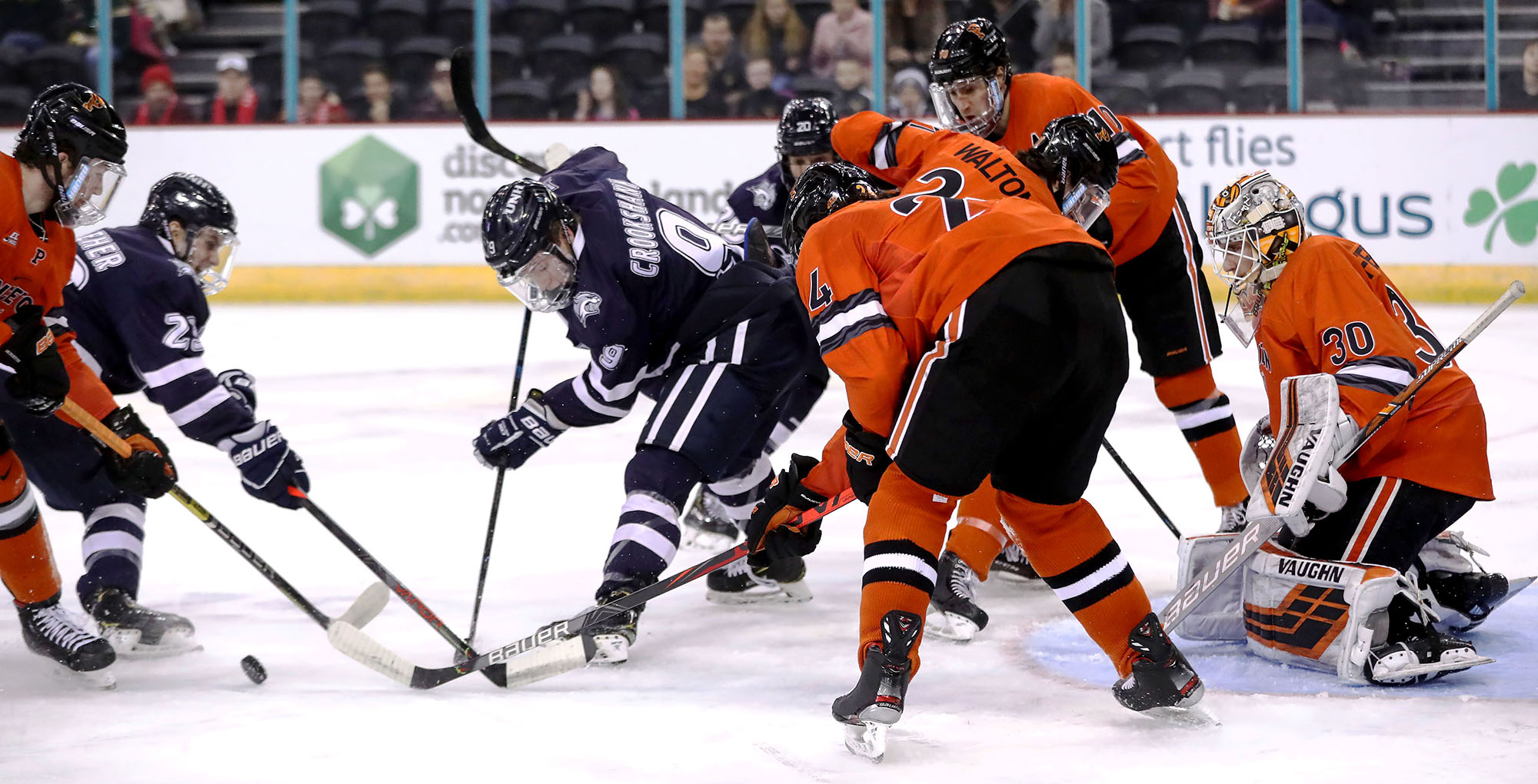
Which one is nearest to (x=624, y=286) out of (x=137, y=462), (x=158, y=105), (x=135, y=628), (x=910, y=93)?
(x=137, y=462)

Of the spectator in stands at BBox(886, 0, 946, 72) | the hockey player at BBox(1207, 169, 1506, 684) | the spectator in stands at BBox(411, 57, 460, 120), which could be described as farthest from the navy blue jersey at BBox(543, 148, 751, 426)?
the spectator in stands at BBox(411, 57, 460, 120)

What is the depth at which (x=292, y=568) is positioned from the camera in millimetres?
3551

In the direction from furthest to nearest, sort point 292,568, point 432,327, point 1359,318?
point 432,327 → point 292,568 → point 1359,318

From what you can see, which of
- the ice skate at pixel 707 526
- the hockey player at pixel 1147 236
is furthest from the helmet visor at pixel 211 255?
the hockey player at pixel 1147 236

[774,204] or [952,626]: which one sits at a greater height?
[774,204]

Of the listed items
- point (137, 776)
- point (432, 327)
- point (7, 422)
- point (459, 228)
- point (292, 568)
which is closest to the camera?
point (137, 776)

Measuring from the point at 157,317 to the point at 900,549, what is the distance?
61.0 inches

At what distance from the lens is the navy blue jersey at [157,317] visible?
287 cm

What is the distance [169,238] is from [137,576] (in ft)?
2.21

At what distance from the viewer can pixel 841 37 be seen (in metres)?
8.29

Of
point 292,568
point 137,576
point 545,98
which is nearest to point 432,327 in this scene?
point 545,98

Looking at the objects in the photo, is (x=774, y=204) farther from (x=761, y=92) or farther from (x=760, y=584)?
(x=761, y=92)

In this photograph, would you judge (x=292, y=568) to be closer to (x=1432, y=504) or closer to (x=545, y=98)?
(x=1432, y=504)

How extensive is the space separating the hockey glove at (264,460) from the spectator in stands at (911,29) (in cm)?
583
